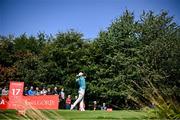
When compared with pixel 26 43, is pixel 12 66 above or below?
below

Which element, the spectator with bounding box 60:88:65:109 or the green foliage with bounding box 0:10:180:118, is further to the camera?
the green foliage with bounding box 0:10:180:118

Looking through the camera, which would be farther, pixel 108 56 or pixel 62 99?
pixel 108 56

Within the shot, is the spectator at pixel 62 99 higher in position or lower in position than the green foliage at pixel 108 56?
lower

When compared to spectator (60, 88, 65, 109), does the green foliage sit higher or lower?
higher

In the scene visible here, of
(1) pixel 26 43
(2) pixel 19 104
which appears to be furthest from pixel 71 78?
(2) pixel 19 104

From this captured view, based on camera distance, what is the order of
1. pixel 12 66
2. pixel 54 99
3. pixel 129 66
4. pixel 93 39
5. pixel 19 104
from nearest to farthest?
pixel 19 104 → pixel 54 99 → pixel 129 66 → pixel 93 39 → pixel 12 66

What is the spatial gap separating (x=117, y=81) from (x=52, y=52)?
7.52 meters

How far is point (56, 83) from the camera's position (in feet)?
130

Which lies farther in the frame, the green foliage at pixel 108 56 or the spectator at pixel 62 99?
the green foliage at pixel 108 56

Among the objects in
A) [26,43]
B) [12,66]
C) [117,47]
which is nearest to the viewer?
[117,47]

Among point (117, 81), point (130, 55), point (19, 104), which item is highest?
point (130, 55)

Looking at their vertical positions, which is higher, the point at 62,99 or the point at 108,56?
the point at 108,56

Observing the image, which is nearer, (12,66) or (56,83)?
(56,83)

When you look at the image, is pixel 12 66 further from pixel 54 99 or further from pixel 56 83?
pixel 54 99
